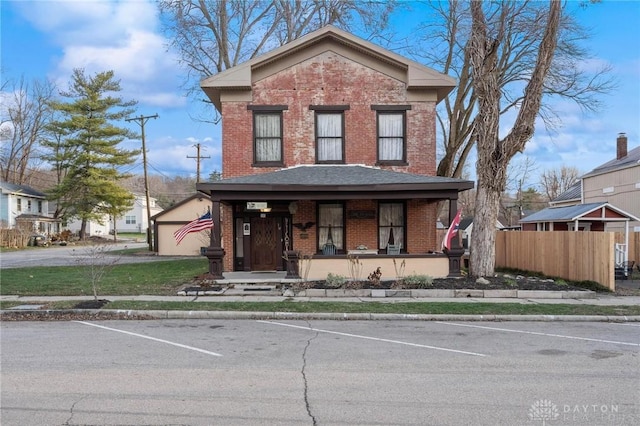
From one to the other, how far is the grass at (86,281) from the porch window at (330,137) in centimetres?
689

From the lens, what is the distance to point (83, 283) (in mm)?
15578

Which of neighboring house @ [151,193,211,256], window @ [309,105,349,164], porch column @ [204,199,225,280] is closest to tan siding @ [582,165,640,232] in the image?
window @ [309,105,349,164]

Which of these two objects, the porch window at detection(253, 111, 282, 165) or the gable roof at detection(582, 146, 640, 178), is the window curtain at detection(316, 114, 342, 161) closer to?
the porch window at detection(253, 111, 282, 165)

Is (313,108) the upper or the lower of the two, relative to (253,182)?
upper

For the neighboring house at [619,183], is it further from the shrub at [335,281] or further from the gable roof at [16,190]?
the gable roof at [16,190]

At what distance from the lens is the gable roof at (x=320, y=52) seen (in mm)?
17594

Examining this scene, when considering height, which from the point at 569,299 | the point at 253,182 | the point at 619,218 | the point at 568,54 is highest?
the point at 568,54

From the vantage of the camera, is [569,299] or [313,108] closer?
[569,299]

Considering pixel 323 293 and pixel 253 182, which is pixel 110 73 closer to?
pixel 253 182

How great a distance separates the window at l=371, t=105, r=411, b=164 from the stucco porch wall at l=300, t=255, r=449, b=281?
14.5 feet

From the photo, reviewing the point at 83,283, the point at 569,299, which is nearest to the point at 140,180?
the point at 83,283

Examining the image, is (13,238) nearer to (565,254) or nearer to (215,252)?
(215,252)

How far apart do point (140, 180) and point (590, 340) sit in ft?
351

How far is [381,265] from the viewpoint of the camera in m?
15.4
